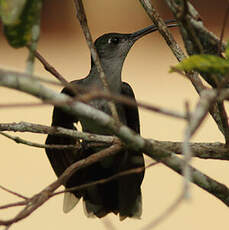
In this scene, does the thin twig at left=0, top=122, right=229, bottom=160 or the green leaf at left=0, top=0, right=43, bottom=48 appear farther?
the thin twig at left=0, top=122, right=229, bottom=160

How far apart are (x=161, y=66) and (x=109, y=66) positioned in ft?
6.76

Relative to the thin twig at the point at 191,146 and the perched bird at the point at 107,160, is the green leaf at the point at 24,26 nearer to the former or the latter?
the thin twig at the point at 191,146

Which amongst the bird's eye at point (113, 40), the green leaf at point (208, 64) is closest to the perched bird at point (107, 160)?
the bird's eye at point (113, 40)

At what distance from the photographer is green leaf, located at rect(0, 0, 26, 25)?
130 centimetres

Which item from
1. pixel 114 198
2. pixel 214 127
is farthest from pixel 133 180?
pixel 214 127

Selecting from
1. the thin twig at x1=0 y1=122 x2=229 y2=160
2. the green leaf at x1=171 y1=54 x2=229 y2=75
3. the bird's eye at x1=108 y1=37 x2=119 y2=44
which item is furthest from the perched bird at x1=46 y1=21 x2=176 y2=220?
the green leaf at x1=171 y1=54 x2=229 y2=75

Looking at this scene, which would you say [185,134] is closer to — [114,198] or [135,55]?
[114,198]

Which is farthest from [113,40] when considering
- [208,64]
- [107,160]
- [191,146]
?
[208,64]

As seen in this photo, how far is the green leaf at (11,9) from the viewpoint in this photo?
130 cm

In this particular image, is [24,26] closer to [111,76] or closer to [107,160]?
[107,160]

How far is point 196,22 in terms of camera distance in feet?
5.14

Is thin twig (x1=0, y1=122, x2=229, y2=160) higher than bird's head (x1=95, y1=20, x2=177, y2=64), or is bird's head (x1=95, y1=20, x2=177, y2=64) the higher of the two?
thin twig (x1=0, y1=122, x2=229, y2=160)

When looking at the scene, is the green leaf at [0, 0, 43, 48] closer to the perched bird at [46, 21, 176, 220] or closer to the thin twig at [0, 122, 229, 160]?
the thin twig at [0, 122, 229, 160]

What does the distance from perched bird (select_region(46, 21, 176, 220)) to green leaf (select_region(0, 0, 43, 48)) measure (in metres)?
1.16
